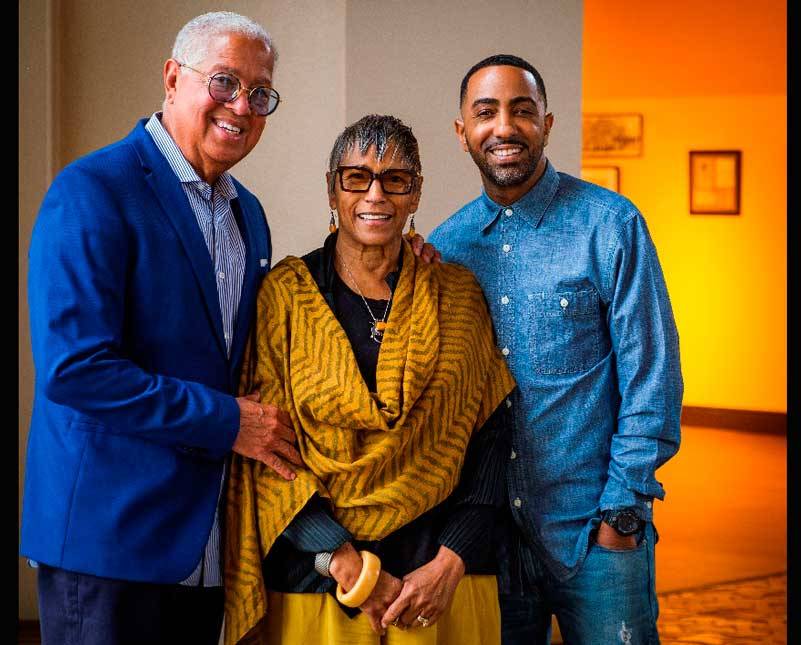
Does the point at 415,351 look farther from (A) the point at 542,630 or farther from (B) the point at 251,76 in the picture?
(A) the point at 542,630

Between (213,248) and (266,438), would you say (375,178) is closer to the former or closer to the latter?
(213,248)

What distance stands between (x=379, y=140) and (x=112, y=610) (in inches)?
43.5

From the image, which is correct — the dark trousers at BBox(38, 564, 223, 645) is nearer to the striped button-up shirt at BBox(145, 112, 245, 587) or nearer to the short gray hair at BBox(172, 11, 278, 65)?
the striped button-up shirt at BBox(145, 112, 245, 587)

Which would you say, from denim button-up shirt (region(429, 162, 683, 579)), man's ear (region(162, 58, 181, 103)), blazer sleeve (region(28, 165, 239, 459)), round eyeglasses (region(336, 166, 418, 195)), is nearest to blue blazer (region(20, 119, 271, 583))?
blazer sleeve (region(28, 165, 239, 459))

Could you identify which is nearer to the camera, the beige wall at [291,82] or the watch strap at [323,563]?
the watch strap at [323,563]

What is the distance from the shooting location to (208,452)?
214 centimetres

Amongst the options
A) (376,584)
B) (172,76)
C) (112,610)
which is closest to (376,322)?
(376,584)

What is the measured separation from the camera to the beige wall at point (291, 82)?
402 centimetres

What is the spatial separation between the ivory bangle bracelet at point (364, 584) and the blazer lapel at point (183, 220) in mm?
521

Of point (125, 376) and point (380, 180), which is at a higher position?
point (380, 180)

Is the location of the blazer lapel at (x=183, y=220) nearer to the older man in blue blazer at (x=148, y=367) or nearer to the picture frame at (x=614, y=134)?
the older man in blue blazer at (x=148, y=367)

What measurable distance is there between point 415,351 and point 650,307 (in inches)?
23.5

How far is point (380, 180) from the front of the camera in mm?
2232

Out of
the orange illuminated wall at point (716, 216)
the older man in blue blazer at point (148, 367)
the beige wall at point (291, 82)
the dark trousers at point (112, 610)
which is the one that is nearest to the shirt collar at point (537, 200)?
the older man in blue blazer at point (148, 367)
